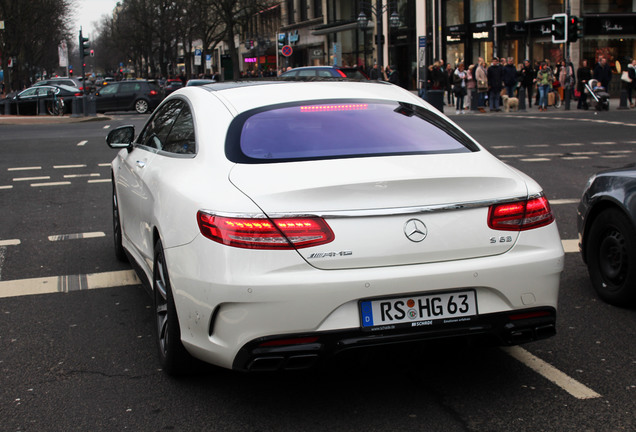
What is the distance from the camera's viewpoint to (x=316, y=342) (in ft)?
11.6

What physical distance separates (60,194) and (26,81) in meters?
67.3

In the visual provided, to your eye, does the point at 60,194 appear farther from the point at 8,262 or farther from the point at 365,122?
the point at 365,122

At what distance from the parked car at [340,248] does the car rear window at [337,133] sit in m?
0.01

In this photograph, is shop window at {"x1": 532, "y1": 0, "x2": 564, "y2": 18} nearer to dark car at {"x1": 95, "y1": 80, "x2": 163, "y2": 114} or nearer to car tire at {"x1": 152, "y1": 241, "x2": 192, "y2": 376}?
dark car at {"x1": 95, "y1": 80, "x2": 163, "y2": 114}

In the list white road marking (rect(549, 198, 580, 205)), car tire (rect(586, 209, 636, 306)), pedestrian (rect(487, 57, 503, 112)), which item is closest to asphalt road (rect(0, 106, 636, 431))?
car tire (rect(586, 209, 636, 306))

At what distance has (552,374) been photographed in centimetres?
424

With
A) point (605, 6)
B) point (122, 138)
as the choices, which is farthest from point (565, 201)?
point (605, 6)

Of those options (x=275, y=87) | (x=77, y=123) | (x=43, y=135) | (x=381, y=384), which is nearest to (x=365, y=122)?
(x=275, y=87)

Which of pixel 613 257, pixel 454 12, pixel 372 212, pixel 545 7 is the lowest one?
pixel 613 257

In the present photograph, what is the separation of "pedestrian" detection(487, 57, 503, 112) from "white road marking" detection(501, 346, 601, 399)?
24641 millimetres

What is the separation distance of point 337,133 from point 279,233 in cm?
90

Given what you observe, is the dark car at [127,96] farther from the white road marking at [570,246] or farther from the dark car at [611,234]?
the dark car at [611,234]

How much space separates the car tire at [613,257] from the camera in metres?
5.31

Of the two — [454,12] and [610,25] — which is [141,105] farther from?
[610,25]
